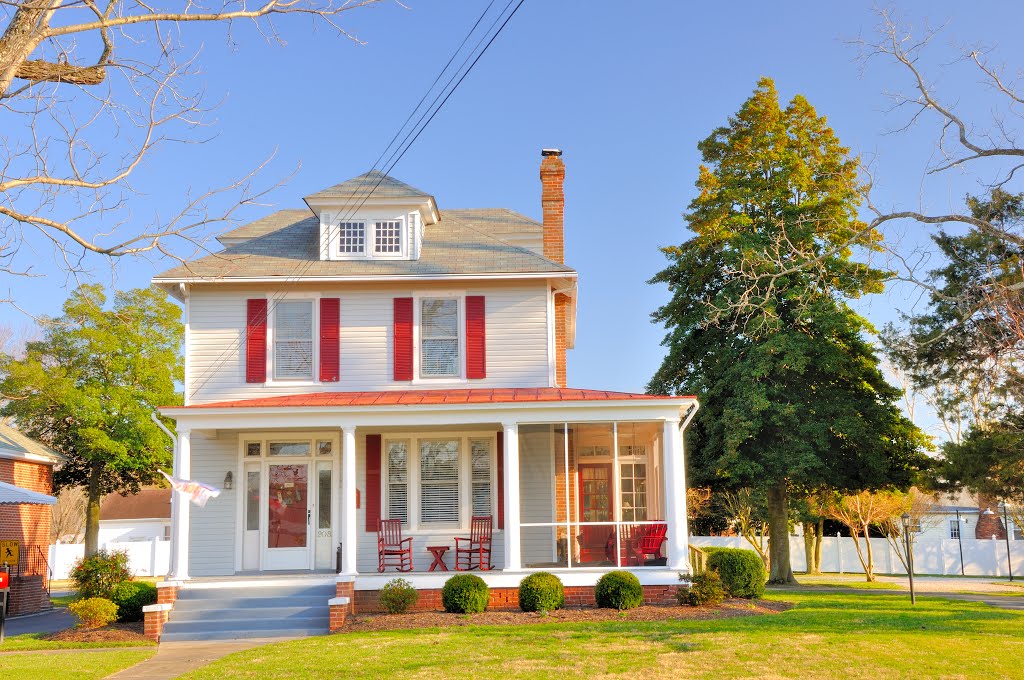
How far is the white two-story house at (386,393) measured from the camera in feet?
61.2

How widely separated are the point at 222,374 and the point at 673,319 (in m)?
14.2

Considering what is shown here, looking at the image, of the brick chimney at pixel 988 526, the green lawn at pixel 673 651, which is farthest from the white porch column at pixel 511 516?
the brick chimney at pixel 988 526

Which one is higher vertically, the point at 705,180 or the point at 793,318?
the point at 705,180

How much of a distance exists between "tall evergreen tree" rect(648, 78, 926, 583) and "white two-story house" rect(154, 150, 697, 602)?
6225mm

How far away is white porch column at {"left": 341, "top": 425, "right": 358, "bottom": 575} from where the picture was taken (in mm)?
16609

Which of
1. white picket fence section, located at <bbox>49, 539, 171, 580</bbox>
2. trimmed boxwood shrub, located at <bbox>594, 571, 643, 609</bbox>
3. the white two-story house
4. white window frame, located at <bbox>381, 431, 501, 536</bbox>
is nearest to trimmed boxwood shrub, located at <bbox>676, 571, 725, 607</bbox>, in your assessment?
trimmed boxwood shrub, located at <bbox>594, 571, 643, 609</bbox>

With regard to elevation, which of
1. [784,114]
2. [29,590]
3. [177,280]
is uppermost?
[784,114]

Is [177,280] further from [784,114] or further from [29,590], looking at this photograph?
[784,114]

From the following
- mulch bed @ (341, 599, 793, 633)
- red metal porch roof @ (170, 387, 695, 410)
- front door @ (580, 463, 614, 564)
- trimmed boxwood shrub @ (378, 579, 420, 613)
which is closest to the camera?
mulch bed @ (341, 599, 793, 633)

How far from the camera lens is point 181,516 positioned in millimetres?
16797

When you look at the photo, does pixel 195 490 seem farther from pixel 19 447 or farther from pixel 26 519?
pixel 26 519

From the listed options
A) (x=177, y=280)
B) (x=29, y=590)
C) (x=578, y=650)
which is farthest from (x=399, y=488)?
(x=29, y=590)

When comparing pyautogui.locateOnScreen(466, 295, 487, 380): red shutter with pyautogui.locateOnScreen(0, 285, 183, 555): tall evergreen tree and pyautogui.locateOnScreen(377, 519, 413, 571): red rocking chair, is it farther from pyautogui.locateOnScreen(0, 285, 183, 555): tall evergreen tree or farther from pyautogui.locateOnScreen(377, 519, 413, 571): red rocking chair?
pyautogui.locateOnScreen(0, 285, 183, 555): tall evergreen tree

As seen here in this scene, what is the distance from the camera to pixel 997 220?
22625mm
